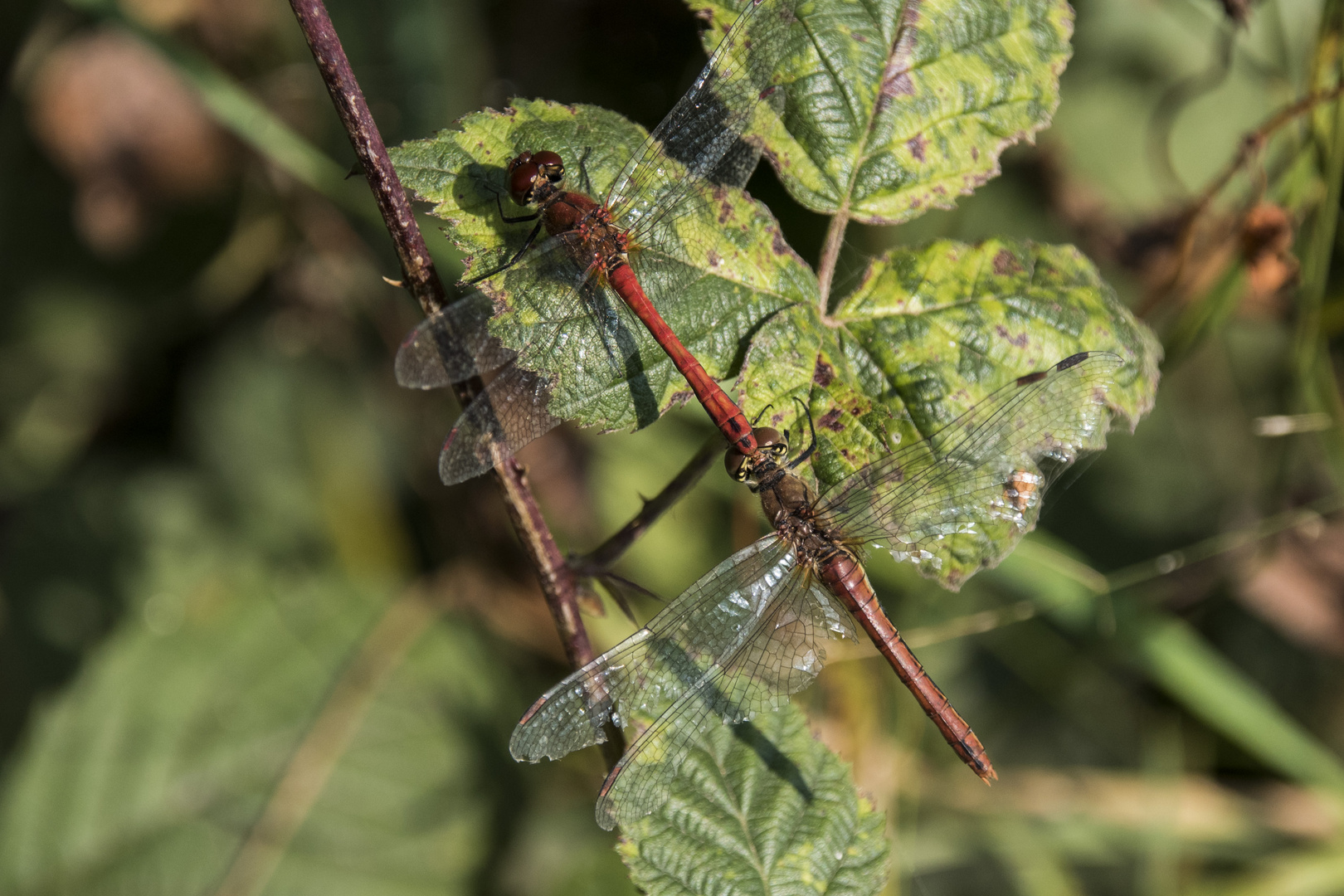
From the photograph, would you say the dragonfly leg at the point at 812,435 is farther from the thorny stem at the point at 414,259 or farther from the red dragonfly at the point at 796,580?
Answer: the thorny stem at the point at 414,259

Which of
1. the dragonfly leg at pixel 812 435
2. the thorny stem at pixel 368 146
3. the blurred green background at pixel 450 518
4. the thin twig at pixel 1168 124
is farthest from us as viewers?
the thin twig at pixel 1168 124

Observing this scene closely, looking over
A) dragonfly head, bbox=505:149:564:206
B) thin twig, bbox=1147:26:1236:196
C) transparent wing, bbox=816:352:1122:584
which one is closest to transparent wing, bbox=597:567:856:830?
transparent wing, bbox=816:352:1122:584

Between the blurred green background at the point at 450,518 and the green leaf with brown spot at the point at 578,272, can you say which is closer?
the green leaf with brown spot at the point at 578,272

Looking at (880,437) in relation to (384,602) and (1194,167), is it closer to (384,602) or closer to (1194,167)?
(384,602)

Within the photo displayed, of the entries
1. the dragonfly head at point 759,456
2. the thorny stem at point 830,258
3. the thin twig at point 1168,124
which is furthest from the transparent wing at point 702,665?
the thin twig at point 1168,124

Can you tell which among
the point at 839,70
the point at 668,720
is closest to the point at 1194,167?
the point at 839,70

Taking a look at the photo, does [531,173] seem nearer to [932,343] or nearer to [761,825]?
[932,343]

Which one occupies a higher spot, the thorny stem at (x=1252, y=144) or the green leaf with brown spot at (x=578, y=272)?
the green leaf with brown spot at (x=578, y=272)
